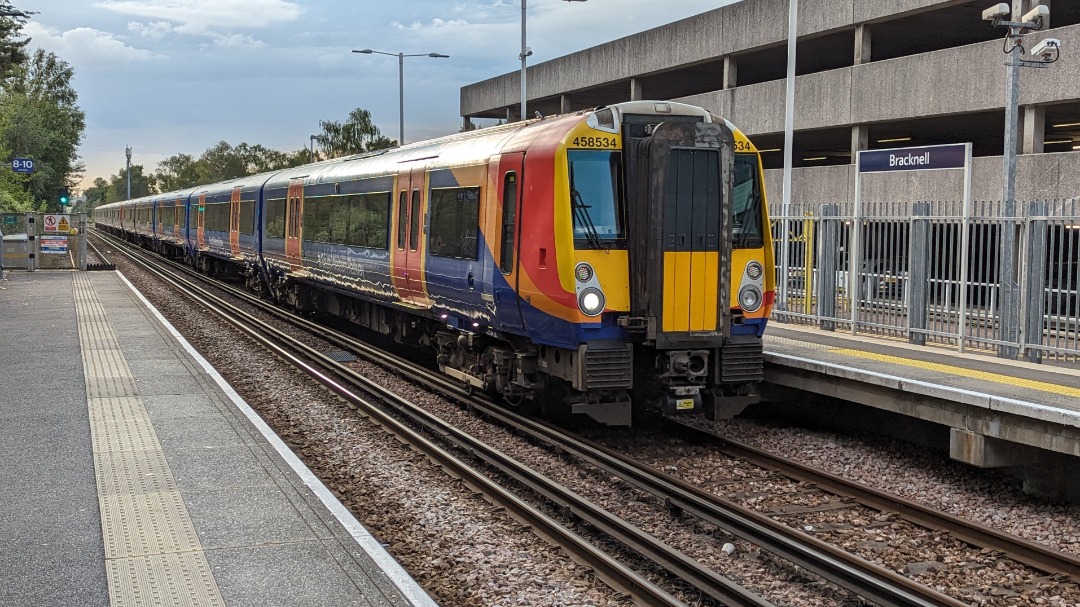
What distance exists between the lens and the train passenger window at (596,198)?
9.84 metres

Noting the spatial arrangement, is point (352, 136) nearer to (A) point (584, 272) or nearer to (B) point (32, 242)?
(B) point (32, 242)

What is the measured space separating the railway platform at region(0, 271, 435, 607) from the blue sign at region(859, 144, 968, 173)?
8.94 metres

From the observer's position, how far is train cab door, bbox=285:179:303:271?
68.6 feet

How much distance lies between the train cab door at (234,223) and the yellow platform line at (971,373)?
63.9 ft

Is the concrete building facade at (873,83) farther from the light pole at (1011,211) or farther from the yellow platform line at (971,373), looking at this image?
the yellow platform line at (971,373)

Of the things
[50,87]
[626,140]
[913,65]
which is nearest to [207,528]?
[626,140]

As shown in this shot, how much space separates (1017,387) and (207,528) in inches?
273

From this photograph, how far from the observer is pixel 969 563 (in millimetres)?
7133

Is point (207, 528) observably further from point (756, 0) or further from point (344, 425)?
point (756, 0)

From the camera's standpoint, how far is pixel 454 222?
12352 millimetres

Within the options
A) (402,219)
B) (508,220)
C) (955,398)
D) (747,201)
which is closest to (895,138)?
(402,219)

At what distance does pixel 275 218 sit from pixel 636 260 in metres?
15.2

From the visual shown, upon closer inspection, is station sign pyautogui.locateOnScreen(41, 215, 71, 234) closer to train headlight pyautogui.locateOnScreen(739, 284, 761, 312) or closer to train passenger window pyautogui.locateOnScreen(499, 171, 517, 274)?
train passenger window pyautogui.locateOnScreen(499, 171, 517, 274)

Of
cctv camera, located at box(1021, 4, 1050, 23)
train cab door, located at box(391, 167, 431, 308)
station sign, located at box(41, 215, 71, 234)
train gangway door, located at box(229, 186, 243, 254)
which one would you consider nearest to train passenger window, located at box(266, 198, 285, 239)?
train gangway door, located at box(229, 186, 243, 254)
